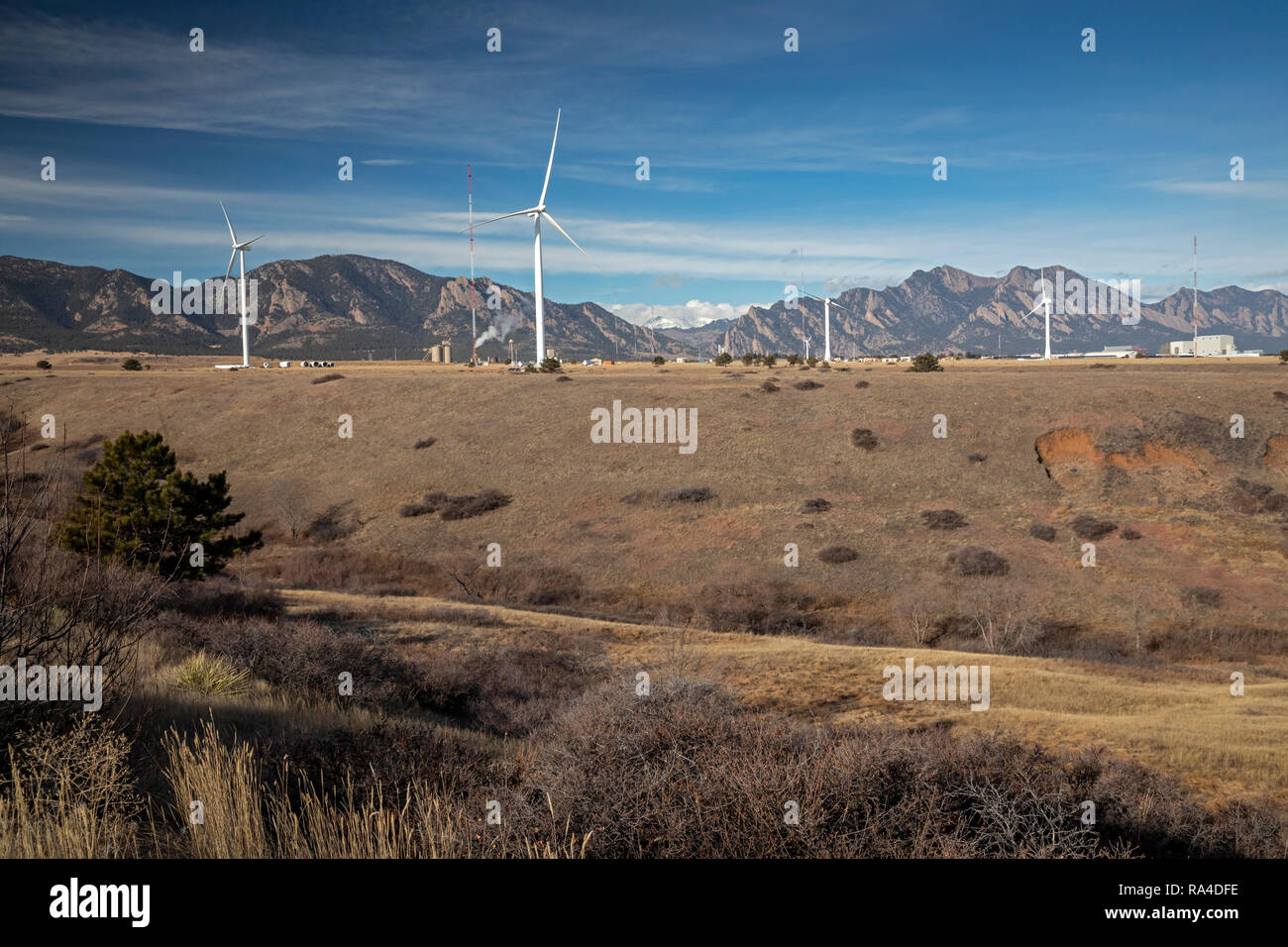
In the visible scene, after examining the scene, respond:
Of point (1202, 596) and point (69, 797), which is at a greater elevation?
point (69, 797)

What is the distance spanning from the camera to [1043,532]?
124 ft

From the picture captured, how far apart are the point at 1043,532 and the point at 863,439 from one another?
49.3 feet

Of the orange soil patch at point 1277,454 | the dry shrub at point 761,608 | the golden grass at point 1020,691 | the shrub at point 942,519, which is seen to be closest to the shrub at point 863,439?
the shrub at point 942,519

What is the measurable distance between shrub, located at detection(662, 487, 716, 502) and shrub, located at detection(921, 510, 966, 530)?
11.5 m

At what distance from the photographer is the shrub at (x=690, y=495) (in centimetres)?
A: 4338

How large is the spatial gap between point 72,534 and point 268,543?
65.7ft

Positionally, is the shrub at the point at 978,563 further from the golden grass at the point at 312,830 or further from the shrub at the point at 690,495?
the golden grass at the point at 312,830

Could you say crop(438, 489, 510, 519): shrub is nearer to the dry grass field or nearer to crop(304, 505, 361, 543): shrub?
the dry grass field

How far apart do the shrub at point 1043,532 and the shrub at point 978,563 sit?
4.20m

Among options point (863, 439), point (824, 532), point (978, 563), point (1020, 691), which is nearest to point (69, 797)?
point (1020, 691)

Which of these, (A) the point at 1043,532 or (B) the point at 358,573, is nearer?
(B) the point at 358,573

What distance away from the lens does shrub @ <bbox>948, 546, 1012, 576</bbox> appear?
1312 inches

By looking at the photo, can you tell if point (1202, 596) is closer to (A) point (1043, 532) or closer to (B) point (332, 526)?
(A) point (1043, 532)
